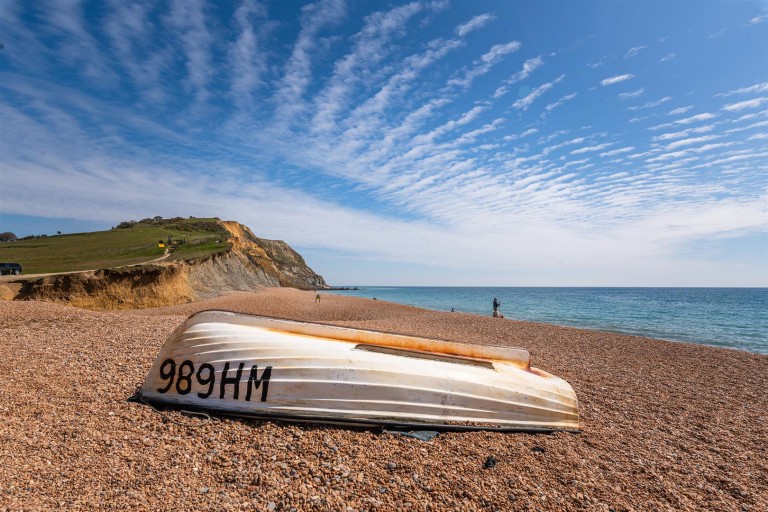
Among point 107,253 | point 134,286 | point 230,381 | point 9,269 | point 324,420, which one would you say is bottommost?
point 324,420

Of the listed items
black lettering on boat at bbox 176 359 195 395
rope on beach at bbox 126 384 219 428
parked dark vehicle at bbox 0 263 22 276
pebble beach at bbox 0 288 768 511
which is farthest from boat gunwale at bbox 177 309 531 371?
parked dark vehicle at bbox 0 263 22 276

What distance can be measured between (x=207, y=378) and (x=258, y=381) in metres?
0.71

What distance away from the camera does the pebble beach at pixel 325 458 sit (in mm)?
3336

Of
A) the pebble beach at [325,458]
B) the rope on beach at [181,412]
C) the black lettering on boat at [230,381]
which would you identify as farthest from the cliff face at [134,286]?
the black lettering on boat at [230,381]

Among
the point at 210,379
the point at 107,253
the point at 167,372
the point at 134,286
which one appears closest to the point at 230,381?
the point at 210,379

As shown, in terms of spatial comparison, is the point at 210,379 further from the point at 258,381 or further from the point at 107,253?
the point at 107,253

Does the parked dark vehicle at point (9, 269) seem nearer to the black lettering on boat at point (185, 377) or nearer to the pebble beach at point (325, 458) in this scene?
the pebble beach at point (325, 458)

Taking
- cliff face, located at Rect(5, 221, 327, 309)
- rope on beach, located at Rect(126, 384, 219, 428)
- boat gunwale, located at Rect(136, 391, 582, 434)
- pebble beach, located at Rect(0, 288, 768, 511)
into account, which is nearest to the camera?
pebble beach, located at Rect(0, 288, 768, 511)

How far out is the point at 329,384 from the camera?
15.5ft

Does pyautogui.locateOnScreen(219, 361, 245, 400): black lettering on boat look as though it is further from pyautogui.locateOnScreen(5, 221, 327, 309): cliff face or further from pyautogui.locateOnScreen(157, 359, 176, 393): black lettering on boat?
pyautogui.locateOnScreen(5, 221, 327, 309): cliff face

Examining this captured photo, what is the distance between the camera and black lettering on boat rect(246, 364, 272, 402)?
468cm

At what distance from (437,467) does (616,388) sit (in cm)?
634

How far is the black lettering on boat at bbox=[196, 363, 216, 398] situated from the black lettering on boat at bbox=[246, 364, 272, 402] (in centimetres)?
50

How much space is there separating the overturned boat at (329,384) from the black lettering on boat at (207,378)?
1 cm
